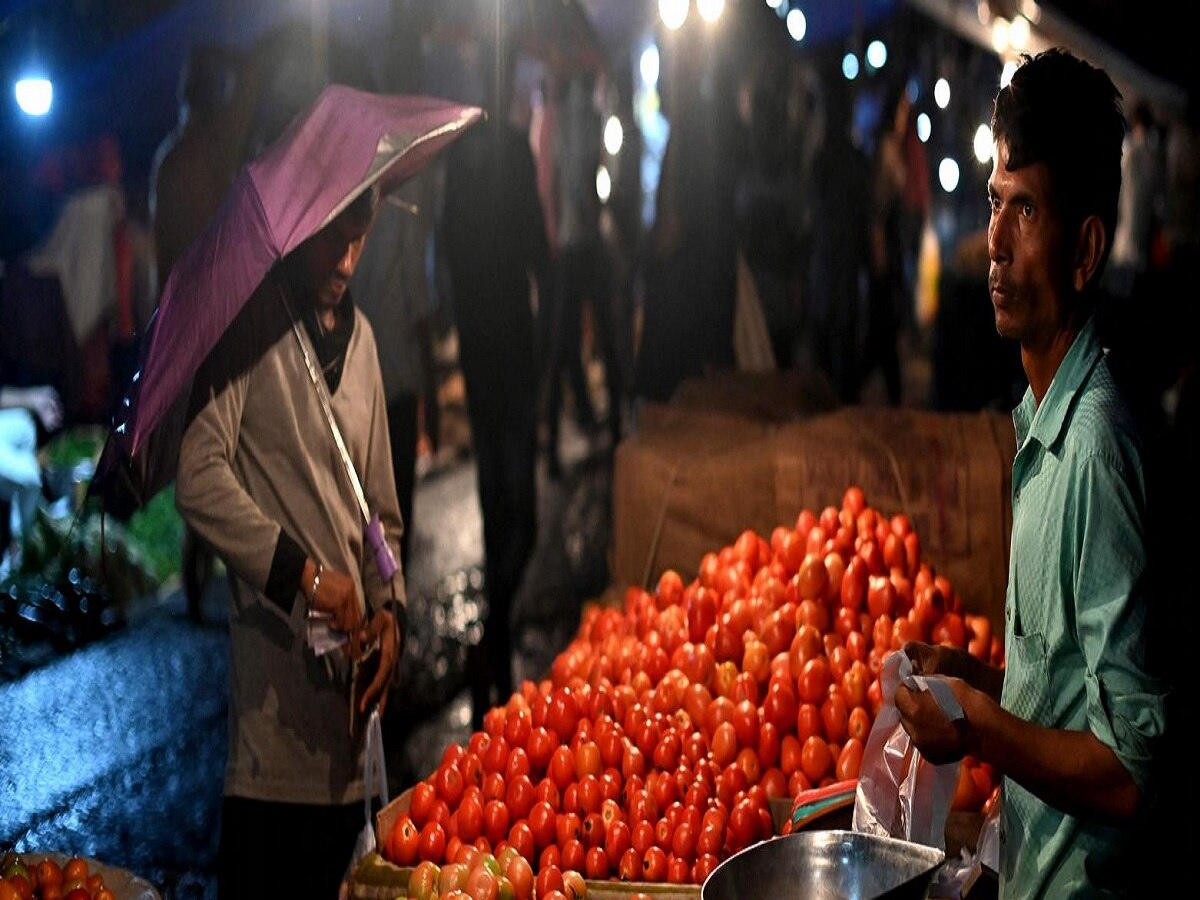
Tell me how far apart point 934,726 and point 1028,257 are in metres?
0.80

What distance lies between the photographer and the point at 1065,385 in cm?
217

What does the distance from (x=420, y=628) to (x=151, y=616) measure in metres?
2.86

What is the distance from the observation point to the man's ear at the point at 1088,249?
2.17 meters

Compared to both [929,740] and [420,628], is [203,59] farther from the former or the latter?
[420,628]

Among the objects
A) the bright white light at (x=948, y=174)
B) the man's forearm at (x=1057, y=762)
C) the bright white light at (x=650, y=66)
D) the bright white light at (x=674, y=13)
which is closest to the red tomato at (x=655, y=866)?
the man's forearm at (x=1057, y=762)

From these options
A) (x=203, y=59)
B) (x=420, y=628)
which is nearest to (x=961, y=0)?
(x=420, y=628)

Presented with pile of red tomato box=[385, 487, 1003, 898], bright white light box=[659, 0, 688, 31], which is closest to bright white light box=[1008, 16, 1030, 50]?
bright white light box=[659, 0, 688, 31]

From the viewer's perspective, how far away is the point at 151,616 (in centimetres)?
466

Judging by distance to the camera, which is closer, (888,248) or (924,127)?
(888,248)

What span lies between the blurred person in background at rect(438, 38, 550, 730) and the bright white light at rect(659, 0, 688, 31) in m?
2.33

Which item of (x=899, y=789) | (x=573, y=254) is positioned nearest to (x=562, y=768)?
(x=899, y=789)

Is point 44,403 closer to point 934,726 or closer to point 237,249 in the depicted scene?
point 237,249

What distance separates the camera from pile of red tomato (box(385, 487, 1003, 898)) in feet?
10.8

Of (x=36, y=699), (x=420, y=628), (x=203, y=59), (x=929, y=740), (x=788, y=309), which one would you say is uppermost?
(x=203, y=59)
